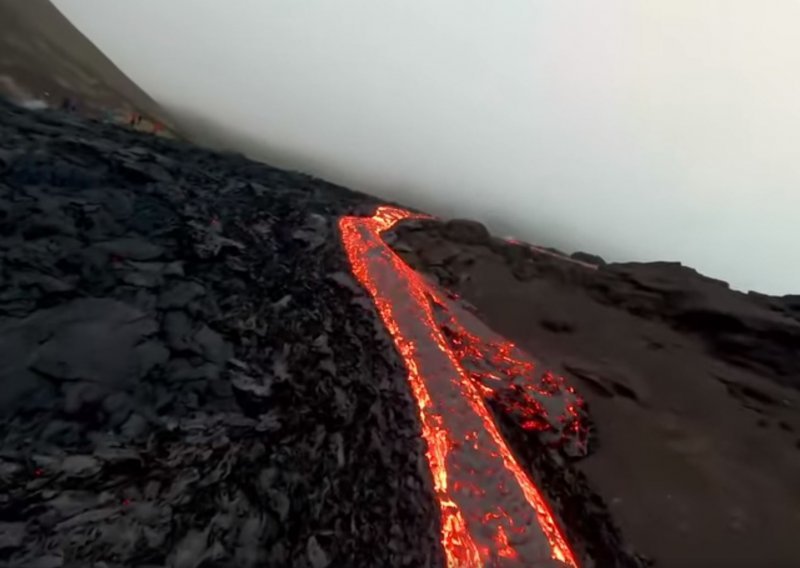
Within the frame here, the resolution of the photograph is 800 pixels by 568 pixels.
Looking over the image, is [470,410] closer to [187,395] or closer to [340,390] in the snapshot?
[340,390]

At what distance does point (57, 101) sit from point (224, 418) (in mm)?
1005

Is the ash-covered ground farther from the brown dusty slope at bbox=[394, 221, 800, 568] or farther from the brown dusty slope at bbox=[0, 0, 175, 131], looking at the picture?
the brown dusty slope at bbox=[0, 0, 175, 131]

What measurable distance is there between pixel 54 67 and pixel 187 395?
3.66ft

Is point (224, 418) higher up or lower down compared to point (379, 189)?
lower down

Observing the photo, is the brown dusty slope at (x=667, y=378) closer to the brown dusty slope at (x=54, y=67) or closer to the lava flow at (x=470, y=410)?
the lava flow at (x=470, y=410)

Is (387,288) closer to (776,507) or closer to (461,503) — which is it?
(461,503)

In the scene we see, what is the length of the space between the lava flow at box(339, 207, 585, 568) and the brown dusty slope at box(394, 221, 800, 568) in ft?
0.17

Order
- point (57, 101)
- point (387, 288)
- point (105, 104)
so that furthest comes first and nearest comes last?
point (105, 104) < point (57, 101) < point (387, 288)

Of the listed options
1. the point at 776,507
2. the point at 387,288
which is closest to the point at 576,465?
the point at 776,507

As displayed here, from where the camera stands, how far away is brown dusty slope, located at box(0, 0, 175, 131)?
4.10 feet

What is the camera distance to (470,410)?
0.73 m

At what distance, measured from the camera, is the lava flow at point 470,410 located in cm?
62

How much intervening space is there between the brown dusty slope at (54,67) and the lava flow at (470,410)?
0.79 meters

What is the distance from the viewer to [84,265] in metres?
0.70
